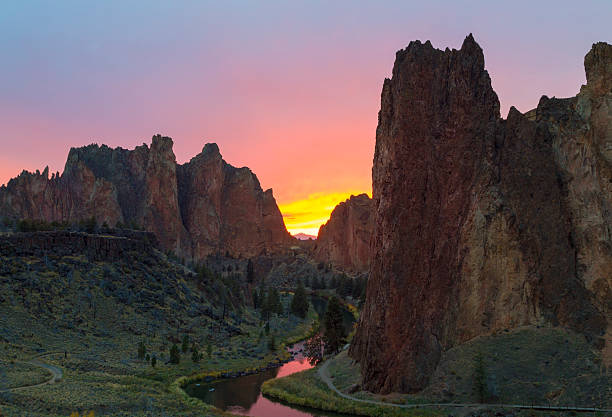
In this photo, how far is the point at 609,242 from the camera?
58750 millimetres

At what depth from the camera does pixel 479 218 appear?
6062cm

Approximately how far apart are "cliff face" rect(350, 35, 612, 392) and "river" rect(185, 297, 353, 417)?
10.2 metres

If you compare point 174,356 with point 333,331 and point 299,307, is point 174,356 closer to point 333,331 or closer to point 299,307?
point 333,331

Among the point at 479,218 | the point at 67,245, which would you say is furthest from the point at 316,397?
the point at 67,245

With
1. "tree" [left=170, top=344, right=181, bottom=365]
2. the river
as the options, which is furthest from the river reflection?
"tree" [left=170, top=344, right=181, bottom=365]

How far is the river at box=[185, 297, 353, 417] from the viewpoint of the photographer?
2468 inches

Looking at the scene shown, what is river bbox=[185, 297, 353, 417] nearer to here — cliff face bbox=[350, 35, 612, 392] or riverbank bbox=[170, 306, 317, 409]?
riverbank bbox=[170, 306, 317, 409]

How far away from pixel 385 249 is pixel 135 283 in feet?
204

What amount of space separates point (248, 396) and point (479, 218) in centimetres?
3638

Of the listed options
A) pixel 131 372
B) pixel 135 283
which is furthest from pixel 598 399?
pixel 135 283

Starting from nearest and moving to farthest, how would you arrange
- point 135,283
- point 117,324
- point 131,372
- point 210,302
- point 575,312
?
point 575,312 → point 131,372 → point 117,324 → point 135,283 → point 210,302

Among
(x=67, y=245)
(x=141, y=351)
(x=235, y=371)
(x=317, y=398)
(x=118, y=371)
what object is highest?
(x=67, y=245)

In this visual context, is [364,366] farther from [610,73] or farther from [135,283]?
[135,283]

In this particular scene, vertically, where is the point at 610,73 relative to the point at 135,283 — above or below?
above
